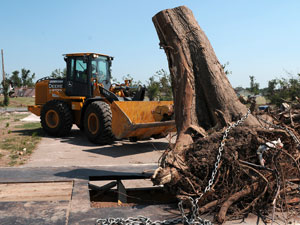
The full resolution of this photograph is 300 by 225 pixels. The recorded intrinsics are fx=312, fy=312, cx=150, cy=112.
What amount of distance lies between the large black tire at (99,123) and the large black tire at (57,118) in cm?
132

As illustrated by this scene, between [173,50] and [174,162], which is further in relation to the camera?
[173,50]

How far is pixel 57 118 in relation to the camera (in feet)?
37.9

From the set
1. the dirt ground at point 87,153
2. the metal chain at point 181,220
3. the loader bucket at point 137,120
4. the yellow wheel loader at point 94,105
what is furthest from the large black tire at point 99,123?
the metal chain at point 181,220

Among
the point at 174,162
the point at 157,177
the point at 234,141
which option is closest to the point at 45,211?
the point at 157,177

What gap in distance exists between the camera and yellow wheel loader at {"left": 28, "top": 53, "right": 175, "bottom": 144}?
9.62 metres

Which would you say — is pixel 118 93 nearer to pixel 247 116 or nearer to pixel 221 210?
pixel 247 116

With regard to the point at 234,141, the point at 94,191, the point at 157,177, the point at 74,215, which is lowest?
the point at 94,191

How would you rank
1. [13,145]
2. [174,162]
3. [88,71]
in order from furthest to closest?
[88,71], [13,145], [174,162]

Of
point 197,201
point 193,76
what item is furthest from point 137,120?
point 197,201

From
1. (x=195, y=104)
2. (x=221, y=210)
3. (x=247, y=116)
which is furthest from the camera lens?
(x=195, y=104)

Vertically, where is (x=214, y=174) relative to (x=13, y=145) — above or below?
above

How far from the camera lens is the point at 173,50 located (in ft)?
13.7

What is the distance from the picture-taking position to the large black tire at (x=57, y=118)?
11.4 metres

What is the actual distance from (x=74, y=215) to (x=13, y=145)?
25.4 feet
